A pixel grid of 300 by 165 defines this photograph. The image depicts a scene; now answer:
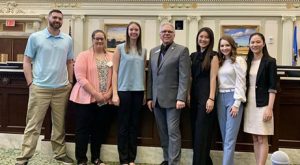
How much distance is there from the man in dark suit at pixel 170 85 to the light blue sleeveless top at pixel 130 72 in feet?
0.45

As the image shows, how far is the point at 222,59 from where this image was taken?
9.94 feet

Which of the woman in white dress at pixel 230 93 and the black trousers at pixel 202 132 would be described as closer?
the woman in white dress at pixel 230 93

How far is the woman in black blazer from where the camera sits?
2.85 m

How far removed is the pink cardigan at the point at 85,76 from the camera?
3230 mm

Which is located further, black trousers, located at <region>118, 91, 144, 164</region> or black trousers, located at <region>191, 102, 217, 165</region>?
black trousers, located at <region>118, 91, 144, 164</region>

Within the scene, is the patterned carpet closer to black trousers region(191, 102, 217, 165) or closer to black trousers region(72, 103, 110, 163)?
black trousers region(72, 103, 110, 163)

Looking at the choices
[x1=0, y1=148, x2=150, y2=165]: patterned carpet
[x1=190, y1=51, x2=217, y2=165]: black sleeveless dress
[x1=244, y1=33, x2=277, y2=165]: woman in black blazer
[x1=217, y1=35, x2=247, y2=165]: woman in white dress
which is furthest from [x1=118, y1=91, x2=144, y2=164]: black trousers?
[x1=244, y1=33, x2=277, y2=165]: woman in black blazer

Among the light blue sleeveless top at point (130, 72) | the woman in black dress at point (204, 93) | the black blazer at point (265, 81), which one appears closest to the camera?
the black blazer at point (265, 81)

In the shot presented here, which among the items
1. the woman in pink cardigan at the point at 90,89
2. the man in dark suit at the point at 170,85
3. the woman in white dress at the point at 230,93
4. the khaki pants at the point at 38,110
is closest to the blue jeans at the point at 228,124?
the woman in white dress at the point at 230,93

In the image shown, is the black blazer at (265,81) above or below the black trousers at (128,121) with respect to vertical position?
above

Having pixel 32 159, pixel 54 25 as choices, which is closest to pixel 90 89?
pixel 54 25

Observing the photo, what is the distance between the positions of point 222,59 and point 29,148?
6.47 ft

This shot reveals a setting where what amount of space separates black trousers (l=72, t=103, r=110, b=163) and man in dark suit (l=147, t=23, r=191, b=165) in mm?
586

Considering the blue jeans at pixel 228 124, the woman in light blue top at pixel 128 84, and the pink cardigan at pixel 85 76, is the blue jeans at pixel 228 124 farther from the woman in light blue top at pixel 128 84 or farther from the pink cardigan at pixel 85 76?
the pink cardigan at pixel 85 76
